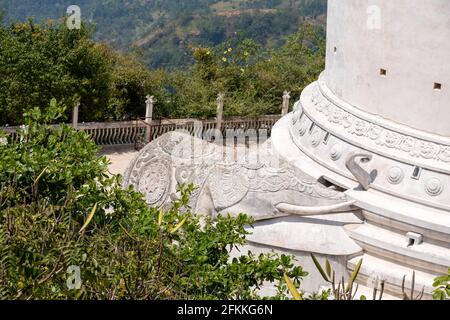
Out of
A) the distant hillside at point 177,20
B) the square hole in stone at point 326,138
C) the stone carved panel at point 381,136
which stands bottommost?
the distant hillside at point 177,20

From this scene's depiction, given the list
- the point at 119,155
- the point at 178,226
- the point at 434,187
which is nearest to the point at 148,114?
the point at 119,155

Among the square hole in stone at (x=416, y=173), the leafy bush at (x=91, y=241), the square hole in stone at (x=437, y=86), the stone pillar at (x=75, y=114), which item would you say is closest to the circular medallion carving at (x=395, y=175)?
the square hole in stone at (x=416, y=173)

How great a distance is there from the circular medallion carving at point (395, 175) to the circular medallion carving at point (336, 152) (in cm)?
91

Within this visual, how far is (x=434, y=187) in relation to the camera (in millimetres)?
11531

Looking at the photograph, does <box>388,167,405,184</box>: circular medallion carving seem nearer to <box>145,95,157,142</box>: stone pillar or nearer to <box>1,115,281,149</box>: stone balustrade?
<box>1,115,281,149</box>: stone balustrade

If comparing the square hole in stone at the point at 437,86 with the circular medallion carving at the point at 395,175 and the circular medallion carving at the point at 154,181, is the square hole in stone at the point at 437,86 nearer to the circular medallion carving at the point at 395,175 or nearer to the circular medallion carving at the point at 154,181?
the circular medallion carving at the point at 395,175

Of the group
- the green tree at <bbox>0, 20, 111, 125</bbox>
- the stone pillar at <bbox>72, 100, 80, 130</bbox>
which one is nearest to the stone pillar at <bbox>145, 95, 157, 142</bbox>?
the green tree at <bbox>0, 20, 111, 125</bbox>

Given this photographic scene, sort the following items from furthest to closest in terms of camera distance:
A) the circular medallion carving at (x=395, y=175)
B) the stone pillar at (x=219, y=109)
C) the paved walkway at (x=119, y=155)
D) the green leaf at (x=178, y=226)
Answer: the stone pillar at (x=219, y=109)
the paved walkway at (x=119, y=155)
the circular medallion carving at (x=395, y=175)
the green leaf at (x=178, y=226)

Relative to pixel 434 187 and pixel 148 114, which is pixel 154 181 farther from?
pixel 148 114

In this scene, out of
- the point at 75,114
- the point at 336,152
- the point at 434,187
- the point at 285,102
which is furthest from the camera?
the point at 285,102

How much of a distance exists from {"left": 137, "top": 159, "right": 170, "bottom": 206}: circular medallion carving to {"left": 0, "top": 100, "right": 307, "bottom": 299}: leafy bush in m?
2.45

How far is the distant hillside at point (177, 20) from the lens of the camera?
9375 cm

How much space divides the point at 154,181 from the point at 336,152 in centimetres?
263
